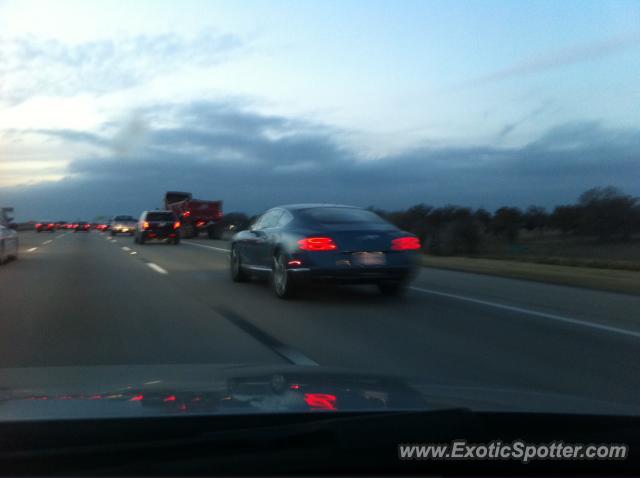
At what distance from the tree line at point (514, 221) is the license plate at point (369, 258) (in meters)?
15.2

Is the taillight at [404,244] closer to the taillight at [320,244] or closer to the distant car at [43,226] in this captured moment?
the taillight at [320,244]

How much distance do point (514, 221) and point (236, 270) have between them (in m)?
48.2

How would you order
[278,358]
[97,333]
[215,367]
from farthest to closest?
[97,333]
[278,358]
[215,367]

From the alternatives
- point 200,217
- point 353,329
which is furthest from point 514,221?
point 353,329

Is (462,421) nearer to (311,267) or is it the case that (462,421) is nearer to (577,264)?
(311,267)

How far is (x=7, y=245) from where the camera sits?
21984 mm

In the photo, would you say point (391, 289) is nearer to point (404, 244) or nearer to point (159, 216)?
point (404, 244)

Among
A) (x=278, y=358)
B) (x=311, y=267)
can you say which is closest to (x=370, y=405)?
(x=278, y=358)

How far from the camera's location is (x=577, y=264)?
76.9 ft

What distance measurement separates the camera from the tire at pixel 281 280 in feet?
41.1

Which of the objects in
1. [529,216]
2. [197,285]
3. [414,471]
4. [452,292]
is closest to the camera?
[414,471]

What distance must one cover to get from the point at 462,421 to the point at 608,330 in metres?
6.53

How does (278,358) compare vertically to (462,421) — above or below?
below

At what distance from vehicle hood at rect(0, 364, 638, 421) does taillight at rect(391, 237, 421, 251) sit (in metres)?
6.47
